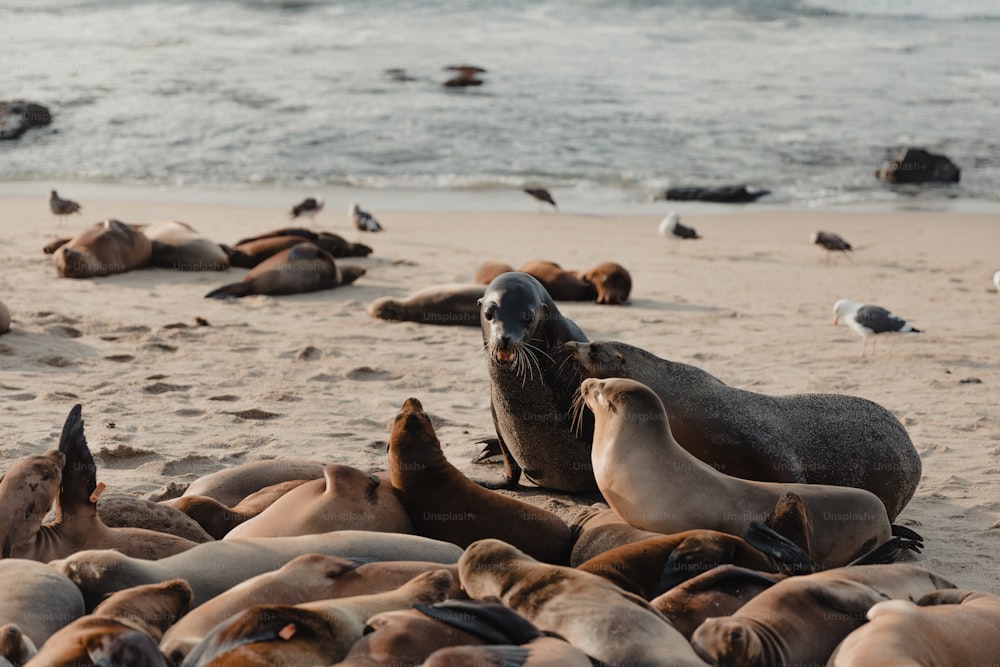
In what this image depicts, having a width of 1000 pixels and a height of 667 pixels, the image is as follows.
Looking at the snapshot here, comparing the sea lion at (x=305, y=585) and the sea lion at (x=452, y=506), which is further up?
the sea lion at (x=305, y=585)

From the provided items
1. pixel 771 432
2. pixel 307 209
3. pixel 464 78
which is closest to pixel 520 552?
pixel 771 432

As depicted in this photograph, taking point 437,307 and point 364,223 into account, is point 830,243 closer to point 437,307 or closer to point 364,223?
point 437,307

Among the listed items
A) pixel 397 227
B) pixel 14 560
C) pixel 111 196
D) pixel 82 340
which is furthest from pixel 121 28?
pixel 14 560

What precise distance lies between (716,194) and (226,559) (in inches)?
539

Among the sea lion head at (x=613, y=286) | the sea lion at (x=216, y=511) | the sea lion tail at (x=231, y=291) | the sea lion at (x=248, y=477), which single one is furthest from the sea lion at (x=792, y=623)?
the sea lion tail at (x=231, y=291)

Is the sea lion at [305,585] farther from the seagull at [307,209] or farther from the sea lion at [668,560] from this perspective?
the seagull at [307,209]

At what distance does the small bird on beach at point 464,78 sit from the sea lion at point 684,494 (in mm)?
21345

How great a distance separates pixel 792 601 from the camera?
11.2 ft

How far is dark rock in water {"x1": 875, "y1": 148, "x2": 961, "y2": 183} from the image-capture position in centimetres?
1792

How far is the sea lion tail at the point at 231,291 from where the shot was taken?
9969 millimetres

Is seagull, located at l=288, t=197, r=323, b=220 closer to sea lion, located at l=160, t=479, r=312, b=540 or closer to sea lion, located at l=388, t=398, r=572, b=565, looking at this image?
sea lion, located at l=160, t=479, r=312, b=540

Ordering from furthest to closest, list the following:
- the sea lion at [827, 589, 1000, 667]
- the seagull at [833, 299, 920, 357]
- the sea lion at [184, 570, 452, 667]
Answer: the seagull at [833, 299, 920, 357]
the sea lion at [827, 589, 1000, 667]
the sea lion at [184, 570, 452, 667]

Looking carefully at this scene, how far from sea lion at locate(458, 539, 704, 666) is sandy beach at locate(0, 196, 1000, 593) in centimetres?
183

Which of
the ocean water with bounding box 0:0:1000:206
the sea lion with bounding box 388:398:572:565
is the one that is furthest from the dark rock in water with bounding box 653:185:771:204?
the sea lion with bounding box 388:398:572:565
